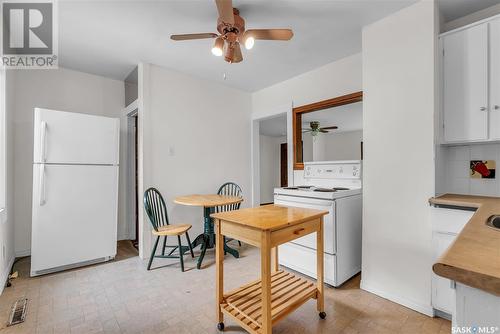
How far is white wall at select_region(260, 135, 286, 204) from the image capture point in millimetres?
7836

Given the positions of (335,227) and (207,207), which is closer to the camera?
(335,227)

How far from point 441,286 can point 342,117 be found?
2016 millimetres

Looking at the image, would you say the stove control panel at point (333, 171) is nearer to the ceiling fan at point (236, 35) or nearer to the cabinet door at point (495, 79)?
the cabinet door at point (495, 79)

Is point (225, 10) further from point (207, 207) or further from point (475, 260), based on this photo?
point (207, 207)

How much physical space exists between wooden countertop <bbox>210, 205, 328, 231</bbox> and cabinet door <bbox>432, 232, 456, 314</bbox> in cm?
89

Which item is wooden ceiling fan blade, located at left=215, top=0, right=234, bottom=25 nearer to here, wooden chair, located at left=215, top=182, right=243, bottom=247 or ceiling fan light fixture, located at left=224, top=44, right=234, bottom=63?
ceiling fan light fixture, located at left=224, top=44, right=234, bottom=63

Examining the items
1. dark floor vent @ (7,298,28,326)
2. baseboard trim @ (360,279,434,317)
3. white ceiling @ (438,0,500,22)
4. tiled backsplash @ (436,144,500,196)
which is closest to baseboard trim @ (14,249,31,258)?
dark floor vent @ (7,298,28,326)

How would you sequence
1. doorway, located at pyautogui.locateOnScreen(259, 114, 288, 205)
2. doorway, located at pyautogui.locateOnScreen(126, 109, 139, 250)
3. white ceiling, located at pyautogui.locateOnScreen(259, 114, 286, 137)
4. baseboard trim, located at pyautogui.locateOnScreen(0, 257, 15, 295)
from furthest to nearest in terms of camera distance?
1. doorway, located at pyautogui.locateOnScreen(259, 114, 288, 205)
2. white ceiling, located at pyautogui.locateOnScreen(259, 114, 286, 137)
3. doorway, located at pyautogui.locateOnScreen(126, 109, 139, 250)
4. baseboard trim, located at pyautogui.locateOnScreen(0, 257, 15, 295)

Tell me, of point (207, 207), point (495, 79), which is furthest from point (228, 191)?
point (495, 79)

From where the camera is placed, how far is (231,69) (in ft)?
10.5

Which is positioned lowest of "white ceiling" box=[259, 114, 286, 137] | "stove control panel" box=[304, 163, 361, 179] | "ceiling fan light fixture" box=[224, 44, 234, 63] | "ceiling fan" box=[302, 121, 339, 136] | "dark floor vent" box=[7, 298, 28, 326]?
"dark floor vent" box=[7, 298, 28, 326]

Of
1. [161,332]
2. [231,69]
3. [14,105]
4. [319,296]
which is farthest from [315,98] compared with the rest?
[14,105]

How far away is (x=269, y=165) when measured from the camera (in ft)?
26.5

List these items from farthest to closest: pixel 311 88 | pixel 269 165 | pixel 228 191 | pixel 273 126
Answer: pixel 269 165
pixel 273 126
pixel 228 191
pixel 311 88
